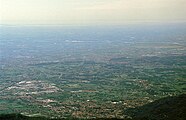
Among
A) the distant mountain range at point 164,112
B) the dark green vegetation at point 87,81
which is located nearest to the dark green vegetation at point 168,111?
the distant mountain range at point 164,112

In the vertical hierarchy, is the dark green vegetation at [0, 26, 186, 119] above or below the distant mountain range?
below

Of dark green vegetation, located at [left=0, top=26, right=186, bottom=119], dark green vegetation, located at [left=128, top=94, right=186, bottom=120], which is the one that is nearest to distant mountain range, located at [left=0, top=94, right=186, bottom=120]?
dark green vegetation, located at [left=128, top=94, right=186, bottom=120]

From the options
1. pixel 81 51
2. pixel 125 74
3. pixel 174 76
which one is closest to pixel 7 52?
pixel 81 51

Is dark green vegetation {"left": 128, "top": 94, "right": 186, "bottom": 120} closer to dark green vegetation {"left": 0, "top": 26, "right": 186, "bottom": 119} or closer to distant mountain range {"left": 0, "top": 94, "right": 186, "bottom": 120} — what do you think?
distant mountain range {"left": 0, "top": 94, "right": 186, "bottom": 120}

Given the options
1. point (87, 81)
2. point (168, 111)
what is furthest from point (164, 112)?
point (87, 81)

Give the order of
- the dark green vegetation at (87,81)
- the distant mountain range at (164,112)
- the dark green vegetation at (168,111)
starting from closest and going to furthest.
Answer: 1. the distant mountain range at (164,112)
2. the dark green vegetation at (168,111)
3. the dark green vegetation at (87,81)

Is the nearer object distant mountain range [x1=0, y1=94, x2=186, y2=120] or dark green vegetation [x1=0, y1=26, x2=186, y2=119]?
distant mountain range [x1=0, y1=94, x2=186, y2=120]

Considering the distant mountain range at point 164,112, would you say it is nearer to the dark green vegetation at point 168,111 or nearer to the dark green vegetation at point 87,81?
A: the dark green vegetation at point 168,111

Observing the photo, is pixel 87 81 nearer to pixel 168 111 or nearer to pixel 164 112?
pixel 164 112
